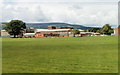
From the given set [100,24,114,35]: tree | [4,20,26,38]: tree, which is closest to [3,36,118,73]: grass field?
[4,20,26,38]: tree

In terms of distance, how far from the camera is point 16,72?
7.90 m

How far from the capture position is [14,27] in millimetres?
78688

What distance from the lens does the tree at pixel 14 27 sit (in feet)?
247

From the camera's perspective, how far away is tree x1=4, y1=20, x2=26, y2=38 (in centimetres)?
7531

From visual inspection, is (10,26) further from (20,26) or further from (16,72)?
(16,72)

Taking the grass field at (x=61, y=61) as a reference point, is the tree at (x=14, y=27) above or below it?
above

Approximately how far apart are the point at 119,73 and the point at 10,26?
237 feet

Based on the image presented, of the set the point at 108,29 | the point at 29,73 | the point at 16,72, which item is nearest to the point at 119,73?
the point at 29,73

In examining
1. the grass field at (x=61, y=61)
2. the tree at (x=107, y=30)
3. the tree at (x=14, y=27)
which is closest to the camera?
the grass field at (x=61, y=61)

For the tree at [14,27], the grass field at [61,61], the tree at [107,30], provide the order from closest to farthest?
the grass field at [61,61] < the tree at [14,27] < the tree at [107,30]

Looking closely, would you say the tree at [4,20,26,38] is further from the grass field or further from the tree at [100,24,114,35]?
the grass field

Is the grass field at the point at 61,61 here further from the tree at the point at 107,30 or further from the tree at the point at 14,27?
the tree at the point at 107,30

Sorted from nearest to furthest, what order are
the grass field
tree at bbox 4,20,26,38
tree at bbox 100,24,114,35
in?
the grass field < tree at bbox 4,20,26,38 < tree at bbox 100,24,114,35

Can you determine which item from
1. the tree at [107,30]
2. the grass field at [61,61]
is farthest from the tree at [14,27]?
the grass field at [61,61]
